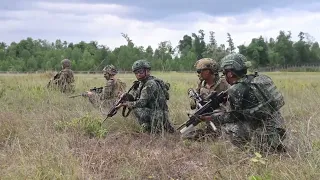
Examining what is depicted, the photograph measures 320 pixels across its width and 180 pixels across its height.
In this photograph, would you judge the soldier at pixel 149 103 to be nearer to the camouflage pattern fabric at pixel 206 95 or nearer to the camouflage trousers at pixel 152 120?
the camouflage trousers at pixel 152 120

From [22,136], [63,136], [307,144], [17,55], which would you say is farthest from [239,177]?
[17,55]

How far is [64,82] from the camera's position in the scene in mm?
10352

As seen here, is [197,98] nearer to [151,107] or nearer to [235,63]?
[151,107]

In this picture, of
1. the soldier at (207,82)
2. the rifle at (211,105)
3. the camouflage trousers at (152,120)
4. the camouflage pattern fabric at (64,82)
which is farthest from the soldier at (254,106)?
the camouflage pattern fabric at (64,82)

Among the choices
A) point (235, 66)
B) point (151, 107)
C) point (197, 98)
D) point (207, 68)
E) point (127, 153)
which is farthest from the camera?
point (151, 107)

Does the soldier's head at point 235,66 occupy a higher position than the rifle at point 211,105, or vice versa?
the soldier's head at point 235,66

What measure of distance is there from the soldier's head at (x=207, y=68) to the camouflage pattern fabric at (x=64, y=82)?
189 inches

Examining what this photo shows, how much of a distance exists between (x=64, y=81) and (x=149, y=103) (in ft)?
14.2

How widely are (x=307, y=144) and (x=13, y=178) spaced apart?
267cm

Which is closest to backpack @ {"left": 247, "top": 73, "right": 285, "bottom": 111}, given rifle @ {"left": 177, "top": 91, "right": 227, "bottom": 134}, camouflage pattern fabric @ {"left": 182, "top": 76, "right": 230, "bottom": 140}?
rifle @ {"left": 177, "top": 91, "right": 227, "bottom": 134}

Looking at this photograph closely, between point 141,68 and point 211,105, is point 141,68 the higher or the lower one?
the higher one

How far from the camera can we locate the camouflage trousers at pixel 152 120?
638cm

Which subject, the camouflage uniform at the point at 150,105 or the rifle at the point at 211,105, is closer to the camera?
the rifle at the point at 211,105

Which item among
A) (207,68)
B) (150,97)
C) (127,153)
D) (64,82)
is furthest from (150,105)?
(64,82)
